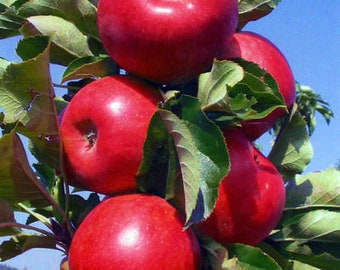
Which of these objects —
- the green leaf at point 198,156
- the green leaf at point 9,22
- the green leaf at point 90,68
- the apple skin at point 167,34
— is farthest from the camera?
the green leaf at point 9,22

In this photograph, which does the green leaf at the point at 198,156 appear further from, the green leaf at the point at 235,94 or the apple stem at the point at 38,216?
the apple stem at the point at 38,216

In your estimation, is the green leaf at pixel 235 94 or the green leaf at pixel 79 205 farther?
the green leaf at pixel 79 205

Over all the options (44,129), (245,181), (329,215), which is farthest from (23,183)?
(329,215)

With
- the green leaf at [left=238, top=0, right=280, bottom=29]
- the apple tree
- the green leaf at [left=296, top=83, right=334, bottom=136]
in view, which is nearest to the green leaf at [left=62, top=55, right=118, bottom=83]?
the apple tree

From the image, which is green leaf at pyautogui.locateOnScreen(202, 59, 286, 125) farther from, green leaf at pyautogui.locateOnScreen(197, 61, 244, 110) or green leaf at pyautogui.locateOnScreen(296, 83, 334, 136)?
green leaf at pyautogui.locateOnScreen(296, 83, 334, 136)

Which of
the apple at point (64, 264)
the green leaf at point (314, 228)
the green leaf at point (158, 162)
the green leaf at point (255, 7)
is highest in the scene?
the green leaf at point (255, 7)

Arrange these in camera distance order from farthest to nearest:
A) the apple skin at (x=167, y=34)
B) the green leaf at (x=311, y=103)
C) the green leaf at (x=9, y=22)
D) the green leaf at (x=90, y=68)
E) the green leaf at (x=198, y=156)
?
the green leaf at (x=311, y=103) → the green leaf at (x=9, y=22) → the green leaf at (x=90, y=68) → the apple skin at (x=167, y=34) → the green leaf at (x=198, y=156)

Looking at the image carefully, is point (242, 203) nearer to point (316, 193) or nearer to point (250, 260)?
point (250, 260)

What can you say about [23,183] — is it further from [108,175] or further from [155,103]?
[155,103]

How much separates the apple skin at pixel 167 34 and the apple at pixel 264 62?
0.09 meters

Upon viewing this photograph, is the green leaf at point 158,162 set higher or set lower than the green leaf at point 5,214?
higher

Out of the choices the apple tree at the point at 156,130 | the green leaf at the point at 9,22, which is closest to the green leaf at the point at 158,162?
the apple tree at the point at 156,130

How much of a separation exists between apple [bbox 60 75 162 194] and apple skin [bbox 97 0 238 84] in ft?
0.18

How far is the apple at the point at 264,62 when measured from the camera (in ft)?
4.35
